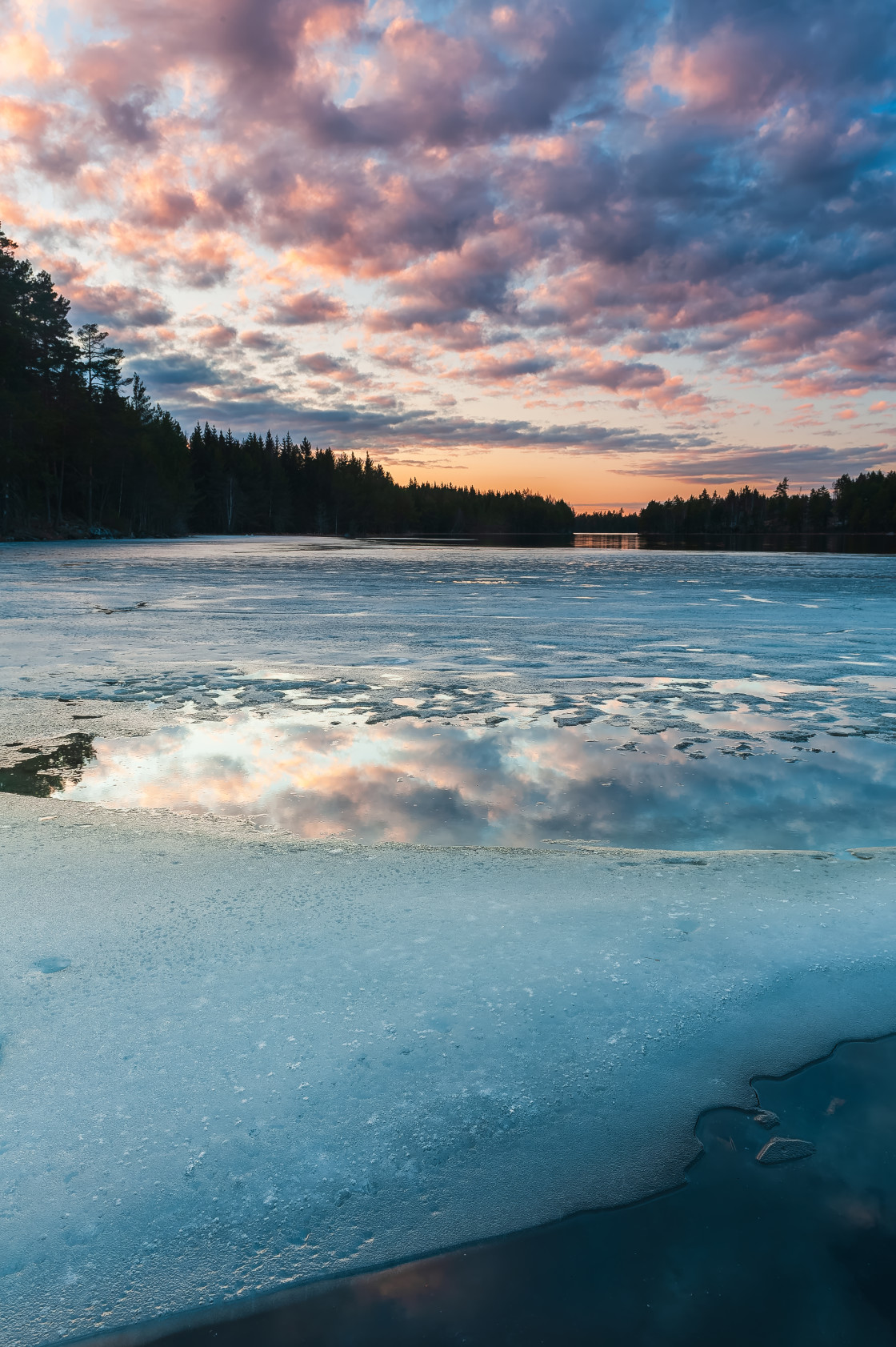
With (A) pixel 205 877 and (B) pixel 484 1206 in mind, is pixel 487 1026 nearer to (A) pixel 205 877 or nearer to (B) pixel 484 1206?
(B) pixel 484 1206

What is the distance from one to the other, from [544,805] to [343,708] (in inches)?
93.9

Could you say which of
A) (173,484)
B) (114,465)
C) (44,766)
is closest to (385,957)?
(44,766)

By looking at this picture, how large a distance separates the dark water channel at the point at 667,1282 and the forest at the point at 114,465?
41.1 metres

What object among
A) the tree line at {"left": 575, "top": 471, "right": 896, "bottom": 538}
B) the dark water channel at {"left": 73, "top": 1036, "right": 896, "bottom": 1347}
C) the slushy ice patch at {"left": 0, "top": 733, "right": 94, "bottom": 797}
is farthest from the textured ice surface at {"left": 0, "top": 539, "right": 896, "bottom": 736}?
the tree line at {"left": 575, "top": 471, "right": 896, "bottom": 538}

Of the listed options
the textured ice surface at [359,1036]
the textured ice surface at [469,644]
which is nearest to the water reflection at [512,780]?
the textured ice surface at [359,1036]

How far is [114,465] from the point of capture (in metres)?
56.8

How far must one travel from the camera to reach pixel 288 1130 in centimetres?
174

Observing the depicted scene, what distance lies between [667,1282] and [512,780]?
3020 mm

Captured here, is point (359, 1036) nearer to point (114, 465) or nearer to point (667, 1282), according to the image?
point (667, 1282)

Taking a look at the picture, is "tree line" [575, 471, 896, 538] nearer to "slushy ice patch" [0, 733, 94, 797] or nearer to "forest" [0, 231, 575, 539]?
"forest" [0, 231, 575, 539]

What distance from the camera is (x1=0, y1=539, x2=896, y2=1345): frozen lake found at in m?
1.59

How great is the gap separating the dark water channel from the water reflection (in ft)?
6.27

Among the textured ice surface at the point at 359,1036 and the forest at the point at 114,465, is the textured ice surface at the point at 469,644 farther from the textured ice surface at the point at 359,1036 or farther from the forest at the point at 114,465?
the forest at the point at 114,465

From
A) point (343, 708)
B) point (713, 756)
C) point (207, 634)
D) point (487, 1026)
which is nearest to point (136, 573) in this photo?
point (207, 634)
